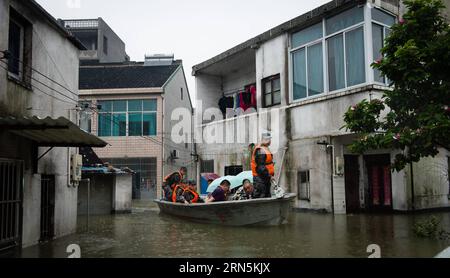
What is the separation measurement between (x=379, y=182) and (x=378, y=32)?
18.4 ft

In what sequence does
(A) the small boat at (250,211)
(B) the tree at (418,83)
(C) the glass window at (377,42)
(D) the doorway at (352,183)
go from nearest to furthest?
(B) the tree at (418,83)
(A) the small boat at (250,211)
(C) the glass window at (377,42)
(D) the doorway at (352,183)

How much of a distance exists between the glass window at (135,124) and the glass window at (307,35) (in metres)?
14.0

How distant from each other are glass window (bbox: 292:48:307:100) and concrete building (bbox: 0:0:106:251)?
356 inches

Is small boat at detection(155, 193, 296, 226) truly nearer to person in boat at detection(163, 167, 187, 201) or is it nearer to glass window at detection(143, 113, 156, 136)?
person in boat at detection(163, 167, 187, 201)

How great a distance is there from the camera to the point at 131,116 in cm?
2834

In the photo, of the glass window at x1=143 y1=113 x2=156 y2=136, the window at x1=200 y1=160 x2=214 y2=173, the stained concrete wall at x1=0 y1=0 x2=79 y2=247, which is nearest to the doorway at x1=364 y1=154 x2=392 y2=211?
the window at x1=200 y1=160 x2=214 y2=173

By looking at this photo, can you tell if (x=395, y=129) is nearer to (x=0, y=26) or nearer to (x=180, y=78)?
(x=0, y=26)

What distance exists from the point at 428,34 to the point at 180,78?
25.2 metres

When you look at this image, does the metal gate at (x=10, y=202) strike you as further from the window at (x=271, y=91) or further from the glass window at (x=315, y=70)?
the window at (x=271, y=91)

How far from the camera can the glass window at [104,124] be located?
28.4 metres

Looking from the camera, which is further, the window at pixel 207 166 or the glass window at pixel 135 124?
the glass window at pixel 135 124

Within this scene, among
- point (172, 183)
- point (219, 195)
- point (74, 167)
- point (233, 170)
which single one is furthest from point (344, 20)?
point (74, 167)

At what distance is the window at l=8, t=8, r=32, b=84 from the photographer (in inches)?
356

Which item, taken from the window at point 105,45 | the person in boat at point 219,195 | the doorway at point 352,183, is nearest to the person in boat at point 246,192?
the person in boat at point 219,195
